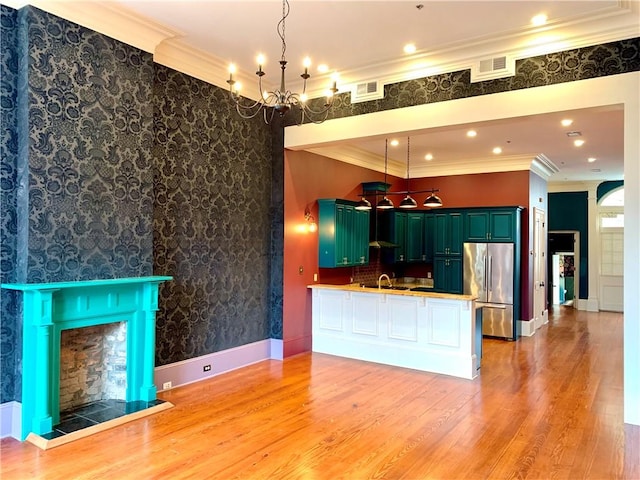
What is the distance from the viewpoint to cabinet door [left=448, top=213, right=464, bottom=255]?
8.75 meters

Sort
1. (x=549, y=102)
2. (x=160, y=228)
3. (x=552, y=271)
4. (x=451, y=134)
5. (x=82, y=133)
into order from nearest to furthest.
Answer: (x=82, y=133)
(x=549, y=102)
(x=160, y=228)
(x=451, y=134)
(x=552, y=271)

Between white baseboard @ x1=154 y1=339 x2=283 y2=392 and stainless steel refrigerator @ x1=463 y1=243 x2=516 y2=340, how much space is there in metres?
3.91

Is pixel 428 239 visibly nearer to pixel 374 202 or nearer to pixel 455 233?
pixel 455 233

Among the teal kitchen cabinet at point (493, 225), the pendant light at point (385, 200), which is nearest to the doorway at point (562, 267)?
the teal kitchen cabinet at point (493, 225)

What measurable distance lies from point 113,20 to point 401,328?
481 cm

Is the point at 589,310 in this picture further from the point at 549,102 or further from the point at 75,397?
the point at 75,397

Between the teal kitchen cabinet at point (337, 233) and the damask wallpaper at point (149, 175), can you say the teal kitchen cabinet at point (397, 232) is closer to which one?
the teal kitchen cabinet at point (337, 233)

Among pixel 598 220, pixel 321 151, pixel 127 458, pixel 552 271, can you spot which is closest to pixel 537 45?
pixel 321 151

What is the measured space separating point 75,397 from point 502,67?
524 cm

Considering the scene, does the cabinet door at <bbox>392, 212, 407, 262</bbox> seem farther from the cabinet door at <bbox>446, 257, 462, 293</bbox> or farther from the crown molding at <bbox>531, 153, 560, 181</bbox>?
the crown molding at <bbox>531, 153, 560, 181</bbox>

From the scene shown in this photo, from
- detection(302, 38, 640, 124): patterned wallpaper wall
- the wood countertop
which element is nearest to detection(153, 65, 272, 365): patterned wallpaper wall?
the wood countertop

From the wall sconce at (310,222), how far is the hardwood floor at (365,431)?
6.62 feet

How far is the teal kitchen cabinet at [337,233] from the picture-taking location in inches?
276

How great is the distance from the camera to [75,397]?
14.0 feet
